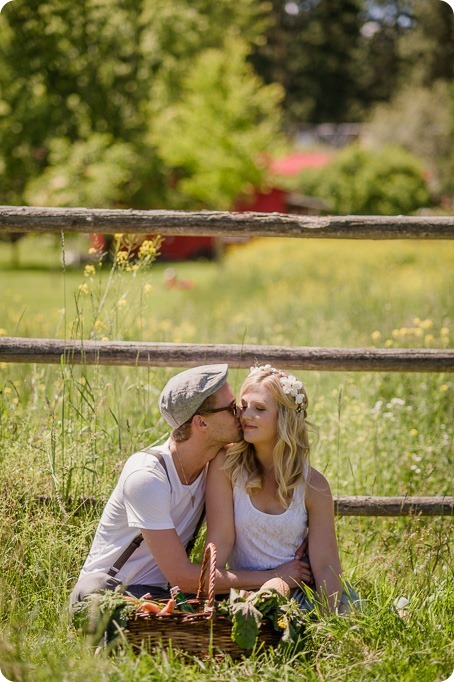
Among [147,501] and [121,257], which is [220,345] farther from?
[147,501]

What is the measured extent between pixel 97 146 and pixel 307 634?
79.8 feet

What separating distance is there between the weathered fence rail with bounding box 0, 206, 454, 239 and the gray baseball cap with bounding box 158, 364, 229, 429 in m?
0.91

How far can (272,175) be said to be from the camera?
34406 mm

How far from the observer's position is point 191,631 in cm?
282

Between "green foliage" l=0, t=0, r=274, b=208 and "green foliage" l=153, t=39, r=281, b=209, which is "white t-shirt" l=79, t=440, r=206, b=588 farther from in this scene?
"green foliage" l=153, t=39, r=281, b=209

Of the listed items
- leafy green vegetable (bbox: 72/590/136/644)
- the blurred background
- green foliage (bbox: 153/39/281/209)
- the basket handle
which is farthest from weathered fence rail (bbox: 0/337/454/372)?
green foliage (bbox: 153/39/281/209)

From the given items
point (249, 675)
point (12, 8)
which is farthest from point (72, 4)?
point (249, 675)

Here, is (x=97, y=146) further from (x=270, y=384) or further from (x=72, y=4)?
(x=270, y=384)

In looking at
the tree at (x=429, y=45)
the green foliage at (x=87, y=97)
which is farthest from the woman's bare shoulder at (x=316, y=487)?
the tree at (x=429, y=45)

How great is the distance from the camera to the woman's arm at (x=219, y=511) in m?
3.19

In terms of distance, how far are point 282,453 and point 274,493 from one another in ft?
0.58

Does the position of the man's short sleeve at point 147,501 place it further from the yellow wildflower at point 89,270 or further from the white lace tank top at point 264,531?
the yellow wildflower at point 89,270

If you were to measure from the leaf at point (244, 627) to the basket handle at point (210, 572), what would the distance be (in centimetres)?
9

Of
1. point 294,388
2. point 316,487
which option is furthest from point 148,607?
point 294,388
